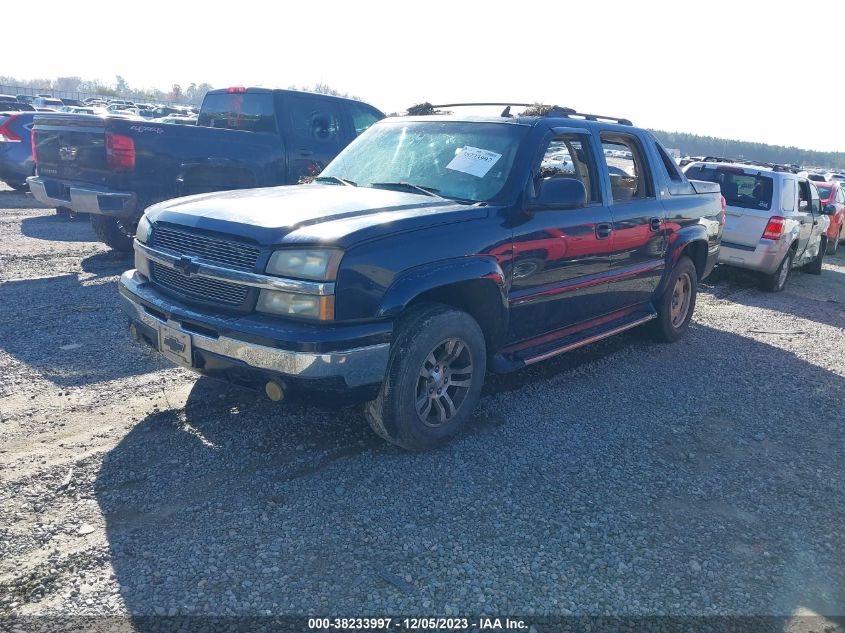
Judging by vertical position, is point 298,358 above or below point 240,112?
below

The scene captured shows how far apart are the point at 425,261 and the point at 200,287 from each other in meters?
1.18

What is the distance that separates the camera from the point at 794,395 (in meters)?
5.38

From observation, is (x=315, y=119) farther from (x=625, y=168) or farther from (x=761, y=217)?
(x=761, y=217)

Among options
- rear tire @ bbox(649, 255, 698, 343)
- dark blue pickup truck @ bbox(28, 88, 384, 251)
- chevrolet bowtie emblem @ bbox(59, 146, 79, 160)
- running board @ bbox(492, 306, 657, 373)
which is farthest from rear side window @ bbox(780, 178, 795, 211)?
chevrolet bowtie emblem @ bbox(59, 146, 79, 160)

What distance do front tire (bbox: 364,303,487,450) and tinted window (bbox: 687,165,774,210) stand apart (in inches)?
275

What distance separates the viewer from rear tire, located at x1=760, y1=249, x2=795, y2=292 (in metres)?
9.60

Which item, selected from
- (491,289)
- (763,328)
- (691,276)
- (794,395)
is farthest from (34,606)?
(763,328)

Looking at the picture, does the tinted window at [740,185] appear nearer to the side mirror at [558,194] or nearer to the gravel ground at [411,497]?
the gravel ground at [411,497]

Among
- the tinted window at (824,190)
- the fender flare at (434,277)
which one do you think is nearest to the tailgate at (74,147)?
the fender flare at (434,277)

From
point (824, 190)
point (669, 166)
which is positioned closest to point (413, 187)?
point (669, 166)

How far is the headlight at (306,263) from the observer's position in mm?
3225

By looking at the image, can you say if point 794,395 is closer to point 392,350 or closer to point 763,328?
point 763,328

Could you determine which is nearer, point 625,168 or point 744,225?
point 625,168

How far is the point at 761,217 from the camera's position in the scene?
916cm
